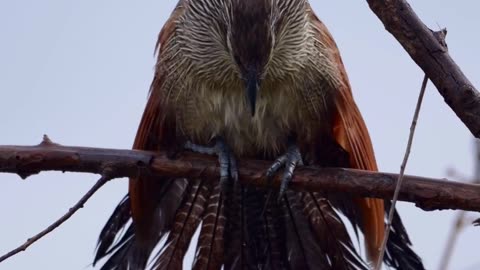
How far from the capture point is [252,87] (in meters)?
3.87

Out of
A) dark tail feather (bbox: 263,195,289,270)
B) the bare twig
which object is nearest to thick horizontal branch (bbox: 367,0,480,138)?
the bare twig

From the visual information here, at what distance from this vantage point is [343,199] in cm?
409

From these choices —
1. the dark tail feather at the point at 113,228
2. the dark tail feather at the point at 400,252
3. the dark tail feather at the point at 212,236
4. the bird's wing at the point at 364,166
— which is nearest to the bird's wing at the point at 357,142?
the bird's wing at the point at 364,166

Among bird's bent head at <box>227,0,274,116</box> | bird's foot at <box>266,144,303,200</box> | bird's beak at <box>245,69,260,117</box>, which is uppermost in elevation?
bird's bent head at <box>227,0,274,116</box>

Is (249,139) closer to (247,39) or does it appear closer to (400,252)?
(247,39)

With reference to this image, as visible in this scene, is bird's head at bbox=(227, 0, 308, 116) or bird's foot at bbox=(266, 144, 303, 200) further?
bird's head at bbox=(227, 0, 308, 116)

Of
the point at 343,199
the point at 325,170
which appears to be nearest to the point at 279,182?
the point at 325,170

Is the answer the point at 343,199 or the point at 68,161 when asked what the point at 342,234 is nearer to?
the point at 343,199

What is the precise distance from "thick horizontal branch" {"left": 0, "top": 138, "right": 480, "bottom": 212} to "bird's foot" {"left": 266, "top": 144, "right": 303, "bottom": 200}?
0.12 feet

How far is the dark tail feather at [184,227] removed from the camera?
12.9 ft

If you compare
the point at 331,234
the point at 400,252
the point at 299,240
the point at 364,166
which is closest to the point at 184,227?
the point at 299,240

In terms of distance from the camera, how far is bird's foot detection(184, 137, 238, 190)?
3791 mm

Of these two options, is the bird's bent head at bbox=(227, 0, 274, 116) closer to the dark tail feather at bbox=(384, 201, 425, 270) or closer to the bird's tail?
the bird's tail

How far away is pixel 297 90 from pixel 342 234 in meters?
0.73
